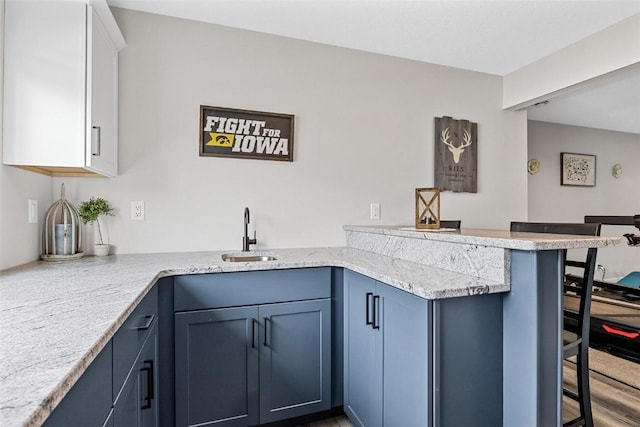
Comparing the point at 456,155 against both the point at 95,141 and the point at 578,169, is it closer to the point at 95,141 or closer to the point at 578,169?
the point at 95,141

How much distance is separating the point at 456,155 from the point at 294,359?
218 centimetres

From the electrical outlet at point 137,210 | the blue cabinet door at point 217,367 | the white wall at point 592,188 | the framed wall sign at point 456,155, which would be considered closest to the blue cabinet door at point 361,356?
the blue cabinet door at point 217,367

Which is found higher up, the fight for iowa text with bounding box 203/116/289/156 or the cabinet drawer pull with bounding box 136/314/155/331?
the fight for iowa text with bounding box 203/116/289/156

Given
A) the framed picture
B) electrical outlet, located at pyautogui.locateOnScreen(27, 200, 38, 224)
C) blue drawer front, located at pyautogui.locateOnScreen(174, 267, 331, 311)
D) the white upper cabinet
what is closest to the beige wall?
electrical outlet, located at pyautogui.locateOnScreen(27, 200, 38, 224)

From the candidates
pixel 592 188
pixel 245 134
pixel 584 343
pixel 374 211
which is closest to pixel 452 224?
pixel 374 211

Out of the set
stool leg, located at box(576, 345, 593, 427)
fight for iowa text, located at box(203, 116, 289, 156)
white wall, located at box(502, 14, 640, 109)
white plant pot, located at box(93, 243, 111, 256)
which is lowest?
stool leg, located at box(576, 345, 593, 427)

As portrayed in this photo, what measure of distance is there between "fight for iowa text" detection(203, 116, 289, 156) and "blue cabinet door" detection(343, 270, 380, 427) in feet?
3.56

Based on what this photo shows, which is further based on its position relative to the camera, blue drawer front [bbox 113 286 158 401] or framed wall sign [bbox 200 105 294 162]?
framed wall sign [bbox 200 105 294 162]

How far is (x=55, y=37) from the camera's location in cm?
163

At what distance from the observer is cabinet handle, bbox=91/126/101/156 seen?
1.70 meters

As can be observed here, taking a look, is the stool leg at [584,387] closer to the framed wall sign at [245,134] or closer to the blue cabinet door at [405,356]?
the blue cabinet door at [405,356]

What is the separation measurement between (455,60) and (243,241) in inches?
88.9

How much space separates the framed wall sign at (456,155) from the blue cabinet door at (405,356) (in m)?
1.74

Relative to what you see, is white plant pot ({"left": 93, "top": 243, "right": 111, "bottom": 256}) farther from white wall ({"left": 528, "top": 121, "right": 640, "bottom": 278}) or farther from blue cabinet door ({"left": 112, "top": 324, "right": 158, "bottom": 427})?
white wall ({"left": 528, "top": 121, "right": 640, "bottom": 278})
